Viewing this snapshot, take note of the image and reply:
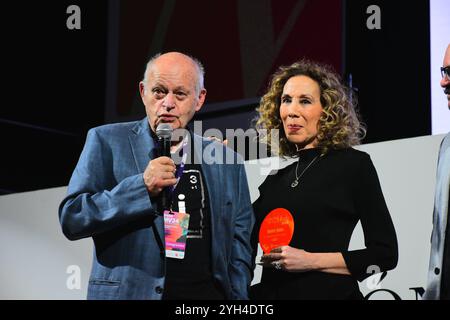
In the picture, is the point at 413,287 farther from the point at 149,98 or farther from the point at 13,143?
the point at 13,143

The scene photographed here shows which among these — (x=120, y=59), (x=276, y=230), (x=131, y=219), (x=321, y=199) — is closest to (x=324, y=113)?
(x=321, y=199)

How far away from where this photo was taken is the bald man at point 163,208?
2051mm

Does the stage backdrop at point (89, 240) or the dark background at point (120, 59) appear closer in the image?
the stage backdrop at point (89, 240)

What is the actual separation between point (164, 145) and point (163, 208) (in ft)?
0.64

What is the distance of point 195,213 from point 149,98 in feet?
1.36

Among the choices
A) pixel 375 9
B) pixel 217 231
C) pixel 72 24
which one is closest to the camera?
pixel 217 231

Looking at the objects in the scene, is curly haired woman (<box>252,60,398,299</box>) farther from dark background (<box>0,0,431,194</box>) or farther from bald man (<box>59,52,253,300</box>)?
Answer: dark background (<box>0,0,431,194</box>)

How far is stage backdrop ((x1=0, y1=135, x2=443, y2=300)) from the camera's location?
3080 mm

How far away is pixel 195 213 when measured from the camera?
2.23 meters

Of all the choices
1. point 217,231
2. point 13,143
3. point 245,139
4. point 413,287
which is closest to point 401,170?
point 413,287

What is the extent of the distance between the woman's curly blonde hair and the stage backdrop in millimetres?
678

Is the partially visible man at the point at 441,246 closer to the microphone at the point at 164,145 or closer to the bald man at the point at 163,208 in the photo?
the bald man at the point at 163,208

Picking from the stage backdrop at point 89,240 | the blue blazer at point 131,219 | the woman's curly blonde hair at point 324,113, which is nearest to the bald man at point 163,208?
the blue blazer at point 131,219

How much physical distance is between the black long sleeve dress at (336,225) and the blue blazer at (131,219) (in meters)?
0.14
